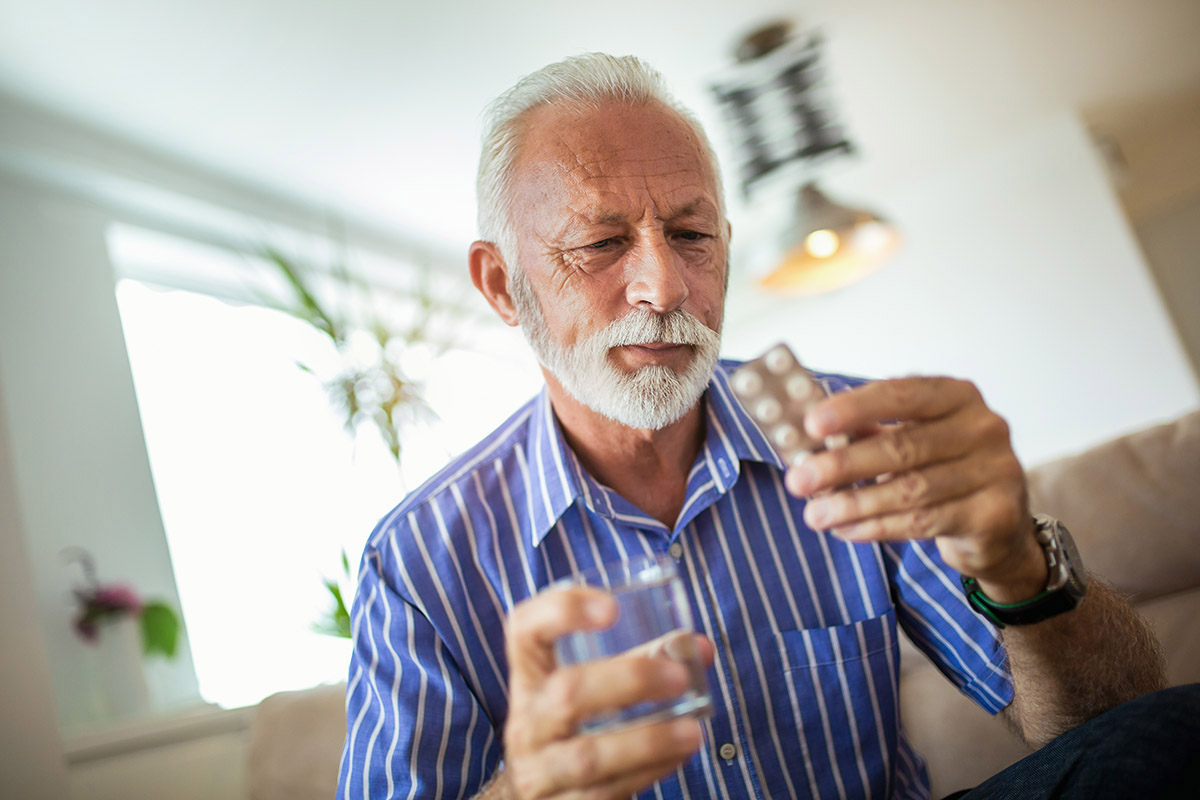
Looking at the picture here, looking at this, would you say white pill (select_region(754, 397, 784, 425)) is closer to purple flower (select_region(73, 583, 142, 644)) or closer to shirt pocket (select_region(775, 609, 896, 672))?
shirt pocket (select_region(775, 609, 896, 672))

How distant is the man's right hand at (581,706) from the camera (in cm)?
59

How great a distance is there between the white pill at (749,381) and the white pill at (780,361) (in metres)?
0.02

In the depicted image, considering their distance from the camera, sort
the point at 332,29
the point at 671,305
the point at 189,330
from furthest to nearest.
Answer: the point at 189,330
the point at 332,29
the point at 671,305

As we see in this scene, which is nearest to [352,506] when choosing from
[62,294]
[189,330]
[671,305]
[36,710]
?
[189,330]

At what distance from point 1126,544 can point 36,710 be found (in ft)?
6.75

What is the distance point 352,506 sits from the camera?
3977 millimetres

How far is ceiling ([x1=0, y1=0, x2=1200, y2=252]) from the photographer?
2.55 m

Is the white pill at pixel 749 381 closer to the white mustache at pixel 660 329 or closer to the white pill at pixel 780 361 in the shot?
the white pill at pixel 780 361

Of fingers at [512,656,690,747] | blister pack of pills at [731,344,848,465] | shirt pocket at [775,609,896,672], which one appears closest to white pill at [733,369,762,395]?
blister pack of pills at [731,344,848,465]

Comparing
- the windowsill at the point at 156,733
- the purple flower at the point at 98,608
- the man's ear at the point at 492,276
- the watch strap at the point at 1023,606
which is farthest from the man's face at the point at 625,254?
the purple flower at the point at 98,608

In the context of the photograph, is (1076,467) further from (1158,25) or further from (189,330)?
(1158,25)

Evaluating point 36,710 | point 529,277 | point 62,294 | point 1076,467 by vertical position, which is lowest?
point 1076,467

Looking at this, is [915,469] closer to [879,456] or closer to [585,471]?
[879,456]

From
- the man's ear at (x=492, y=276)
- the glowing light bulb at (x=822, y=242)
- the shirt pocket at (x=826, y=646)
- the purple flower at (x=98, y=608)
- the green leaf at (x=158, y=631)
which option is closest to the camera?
the shirt pocket at (x=826, y=646)
